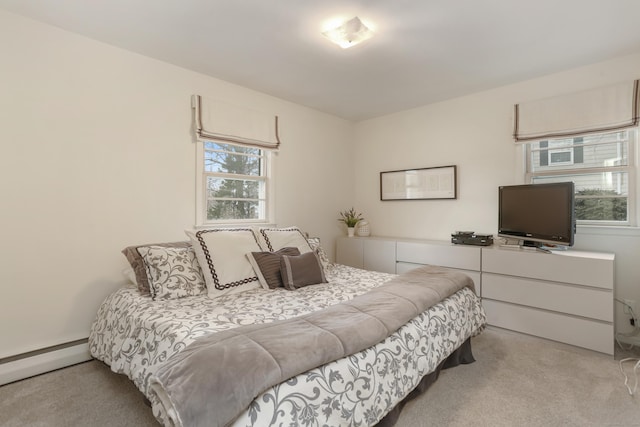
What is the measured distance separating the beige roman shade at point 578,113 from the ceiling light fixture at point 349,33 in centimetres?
187

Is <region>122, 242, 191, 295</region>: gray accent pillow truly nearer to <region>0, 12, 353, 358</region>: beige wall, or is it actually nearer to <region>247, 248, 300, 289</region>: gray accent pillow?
<region>0, 12, 353, 358</region>: beige wall

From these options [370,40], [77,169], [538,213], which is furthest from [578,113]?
[77,169]

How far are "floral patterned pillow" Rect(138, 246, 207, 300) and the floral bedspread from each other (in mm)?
81

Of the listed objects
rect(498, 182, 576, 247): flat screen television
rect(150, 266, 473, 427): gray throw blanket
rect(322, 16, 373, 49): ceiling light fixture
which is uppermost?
rect(322, 16, 373, 49): ceiling light fixture

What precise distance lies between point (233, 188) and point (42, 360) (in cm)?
197

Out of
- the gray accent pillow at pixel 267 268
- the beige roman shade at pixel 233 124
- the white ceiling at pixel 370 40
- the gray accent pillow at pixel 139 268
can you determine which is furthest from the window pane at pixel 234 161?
the gray accent pillow at pixel 267 268

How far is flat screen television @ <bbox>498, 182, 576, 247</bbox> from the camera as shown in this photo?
2555 mm

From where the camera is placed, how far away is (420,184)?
3885 mm

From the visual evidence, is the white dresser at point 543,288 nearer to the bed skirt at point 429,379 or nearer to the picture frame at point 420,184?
the picture frame at point 420,184

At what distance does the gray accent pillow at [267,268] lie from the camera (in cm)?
236

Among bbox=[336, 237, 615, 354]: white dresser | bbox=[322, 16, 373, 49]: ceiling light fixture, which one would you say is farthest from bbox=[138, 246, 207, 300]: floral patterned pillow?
bbox=[336, 237, 615, 354]: white dresser

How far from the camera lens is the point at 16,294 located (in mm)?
2111

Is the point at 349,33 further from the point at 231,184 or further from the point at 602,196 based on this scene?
the point at 602,196

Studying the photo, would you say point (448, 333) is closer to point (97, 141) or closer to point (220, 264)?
point (220, 264)
